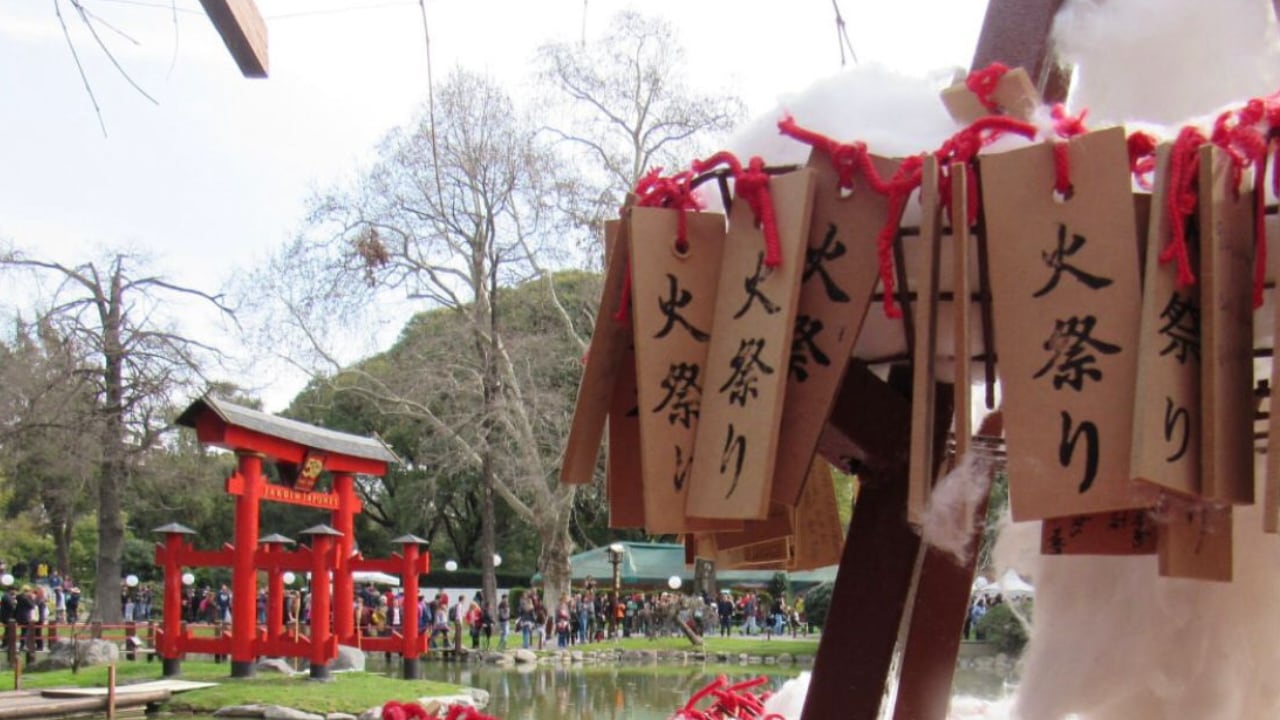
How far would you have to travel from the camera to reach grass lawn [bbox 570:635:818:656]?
1970cm

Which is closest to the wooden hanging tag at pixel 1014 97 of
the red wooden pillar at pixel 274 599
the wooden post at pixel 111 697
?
the wooden post at pixel 111 697

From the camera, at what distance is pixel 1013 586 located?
81.5 inches

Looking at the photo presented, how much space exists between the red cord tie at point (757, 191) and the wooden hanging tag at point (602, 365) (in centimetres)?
13

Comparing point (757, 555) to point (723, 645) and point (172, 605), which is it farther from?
point (723, 645)

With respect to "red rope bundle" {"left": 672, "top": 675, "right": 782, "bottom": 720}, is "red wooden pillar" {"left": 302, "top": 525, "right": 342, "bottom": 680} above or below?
below

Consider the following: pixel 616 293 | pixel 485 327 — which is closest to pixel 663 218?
pixel 616 293

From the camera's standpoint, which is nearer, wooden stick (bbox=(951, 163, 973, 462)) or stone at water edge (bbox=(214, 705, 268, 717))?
wooden stick (bbox=(951, 163, 973, 462))

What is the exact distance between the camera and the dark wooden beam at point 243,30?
2.22 m

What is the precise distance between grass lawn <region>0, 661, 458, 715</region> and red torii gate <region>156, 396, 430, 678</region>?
16.1 inches

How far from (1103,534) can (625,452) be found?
0.53 meters

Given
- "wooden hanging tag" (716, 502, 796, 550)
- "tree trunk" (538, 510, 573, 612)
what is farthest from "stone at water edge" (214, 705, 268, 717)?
"wooden hanging tag" (716, 502, 796, 550)

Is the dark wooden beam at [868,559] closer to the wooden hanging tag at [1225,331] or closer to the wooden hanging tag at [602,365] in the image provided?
the wooden hanging tag at [602,365]

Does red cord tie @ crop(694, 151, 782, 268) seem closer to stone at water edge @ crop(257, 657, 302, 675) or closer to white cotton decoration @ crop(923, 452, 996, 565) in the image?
white cotton decoration @ crop(923, 452, 996, 565)

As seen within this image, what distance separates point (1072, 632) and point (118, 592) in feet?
64.3
